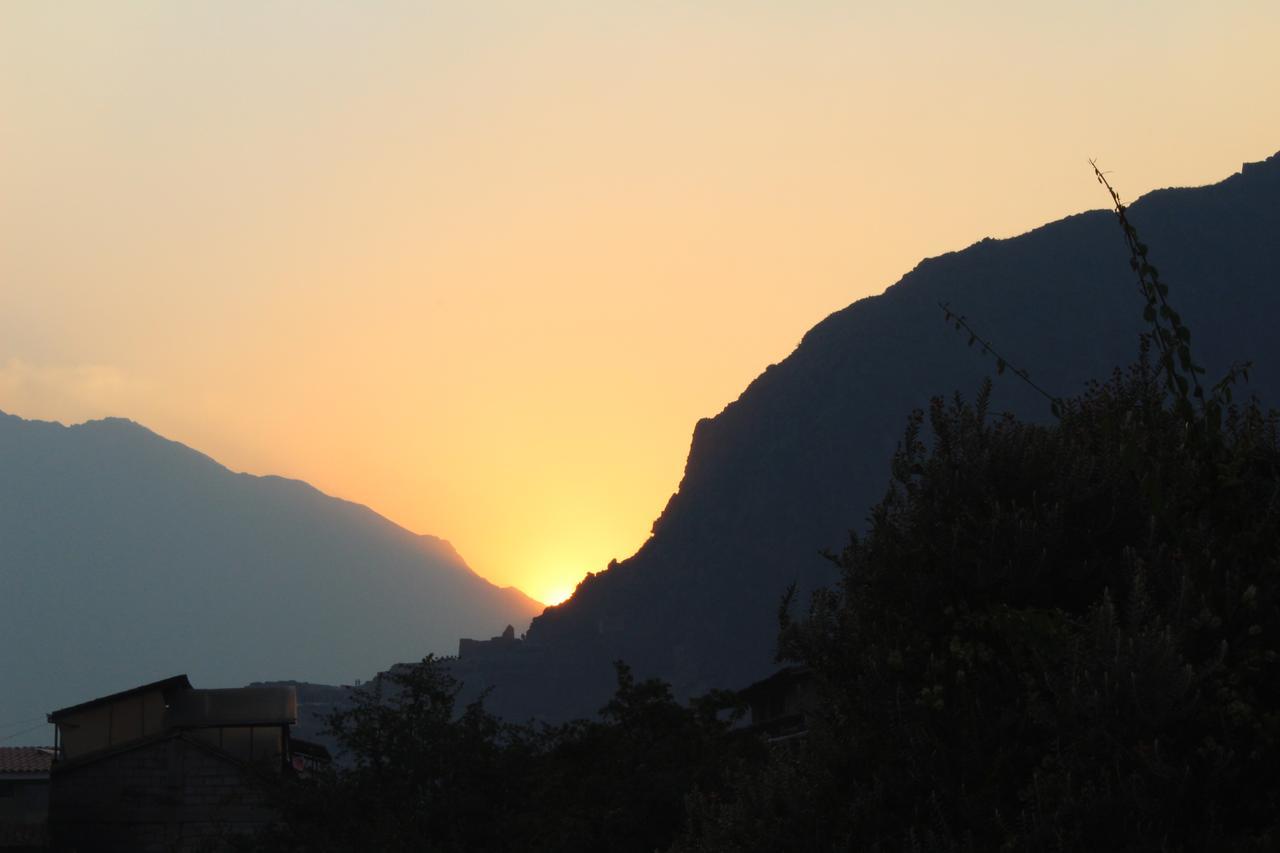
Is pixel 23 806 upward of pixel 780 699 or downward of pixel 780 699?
upward

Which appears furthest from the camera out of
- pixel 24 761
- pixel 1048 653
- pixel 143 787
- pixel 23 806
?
pixel 24 761

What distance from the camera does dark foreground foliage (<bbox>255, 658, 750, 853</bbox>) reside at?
32.9 meters

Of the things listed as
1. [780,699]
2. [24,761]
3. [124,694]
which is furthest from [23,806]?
[780,699]

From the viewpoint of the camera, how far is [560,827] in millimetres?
32250

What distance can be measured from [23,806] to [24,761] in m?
3.88

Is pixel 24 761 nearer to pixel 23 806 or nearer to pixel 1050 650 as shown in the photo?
pixel 23 806

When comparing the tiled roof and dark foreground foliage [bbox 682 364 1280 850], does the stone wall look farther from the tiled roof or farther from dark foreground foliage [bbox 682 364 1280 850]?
dark foreground foliage [bbox 682 364 1280 850]

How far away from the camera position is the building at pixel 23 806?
1945 inches

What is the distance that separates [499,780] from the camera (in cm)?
3781

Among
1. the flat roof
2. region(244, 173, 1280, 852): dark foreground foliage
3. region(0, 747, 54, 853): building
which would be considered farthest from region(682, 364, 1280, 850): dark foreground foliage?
the flat roof

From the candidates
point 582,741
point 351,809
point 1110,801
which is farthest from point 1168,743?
point 351,809

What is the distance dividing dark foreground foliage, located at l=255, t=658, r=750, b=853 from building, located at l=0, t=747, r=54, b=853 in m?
14.3

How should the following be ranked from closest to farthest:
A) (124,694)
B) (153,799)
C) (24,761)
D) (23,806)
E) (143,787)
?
(23,806) → (153,799) → (143,787) → (24,761) → (124,694)

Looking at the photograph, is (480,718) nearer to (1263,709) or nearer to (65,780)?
(65,780)
